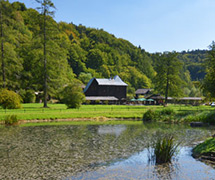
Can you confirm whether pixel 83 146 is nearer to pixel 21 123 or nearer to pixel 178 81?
pixel 21 123

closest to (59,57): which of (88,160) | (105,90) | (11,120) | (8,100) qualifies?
(8,100)

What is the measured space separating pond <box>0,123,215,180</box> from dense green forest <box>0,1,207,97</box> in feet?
65.3

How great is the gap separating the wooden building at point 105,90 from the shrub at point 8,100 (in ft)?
144

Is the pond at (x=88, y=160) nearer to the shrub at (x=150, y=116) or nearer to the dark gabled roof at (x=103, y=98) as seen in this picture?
the shrub at (x=150, y=116)

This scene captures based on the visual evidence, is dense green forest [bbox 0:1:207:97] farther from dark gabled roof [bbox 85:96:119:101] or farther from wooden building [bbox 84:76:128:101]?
dark gabled roof [bbox 85:96:119:101]

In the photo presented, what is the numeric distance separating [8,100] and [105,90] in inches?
2013

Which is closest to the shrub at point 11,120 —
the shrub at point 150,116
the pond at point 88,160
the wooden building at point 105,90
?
the pond at point 88,160

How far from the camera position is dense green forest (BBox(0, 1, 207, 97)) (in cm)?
5031

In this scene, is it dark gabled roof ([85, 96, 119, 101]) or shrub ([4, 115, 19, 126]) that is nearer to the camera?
shrub ([4, 115, 19, 126])

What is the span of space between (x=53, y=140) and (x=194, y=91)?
11670 cm

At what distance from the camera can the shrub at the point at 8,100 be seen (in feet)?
134

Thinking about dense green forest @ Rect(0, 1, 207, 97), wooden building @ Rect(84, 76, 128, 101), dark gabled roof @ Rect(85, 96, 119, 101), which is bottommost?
dark gabled roof @ Rect(85, 96, 119, 101)

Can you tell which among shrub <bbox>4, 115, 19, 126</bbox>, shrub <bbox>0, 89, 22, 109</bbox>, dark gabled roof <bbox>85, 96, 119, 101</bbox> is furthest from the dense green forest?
shrub <bbox>4, 115, 19, 126</bbox>

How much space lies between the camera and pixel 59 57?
2178 inches
